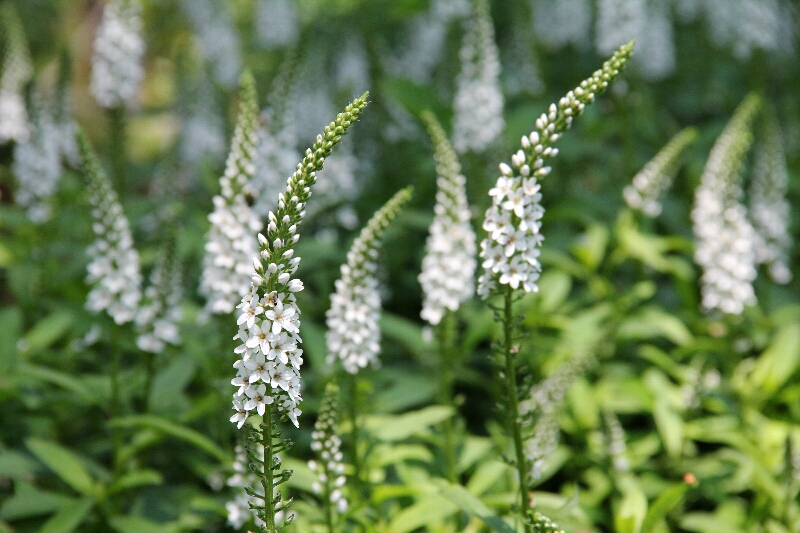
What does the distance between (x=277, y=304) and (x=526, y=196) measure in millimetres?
1356

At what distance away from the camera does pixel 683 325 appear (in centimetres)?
677

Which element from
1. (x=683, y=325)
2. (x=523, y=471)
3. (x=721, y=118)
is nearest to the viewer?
(x=523, y=471)

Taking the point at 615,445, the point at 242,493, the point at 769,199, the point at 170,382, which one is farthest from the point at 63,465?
the point at 769,199

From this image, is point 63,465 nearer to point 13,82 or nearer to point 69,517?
point 69,517

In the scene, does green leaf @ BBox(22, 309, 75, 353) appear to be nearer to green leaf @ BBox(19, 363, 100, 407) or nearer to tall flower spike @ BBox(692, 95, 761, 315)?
green leaf @ BBox(19, 363, 100, 407)

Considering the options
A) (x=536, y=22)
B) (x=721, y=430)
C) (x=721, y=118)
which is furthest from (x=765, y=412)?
(x=536, y=22)

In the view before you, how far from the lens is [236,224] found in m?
4.70

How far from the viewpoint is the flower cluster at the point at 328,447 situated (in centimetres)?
374

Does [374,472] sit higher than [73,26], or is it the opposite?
[73,26]

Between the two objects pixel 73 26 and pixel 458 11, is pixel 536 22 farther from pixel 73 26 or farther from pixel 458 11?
pixel 73 26

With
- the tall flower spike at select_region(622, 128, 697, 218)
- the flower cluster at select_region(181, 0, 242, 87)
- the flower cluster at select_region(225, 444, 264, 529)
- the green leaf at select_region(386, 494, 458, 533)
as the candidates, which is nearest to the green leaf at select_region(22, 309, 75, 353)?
the flower cluster at select_region(225, 444, 264, 529)

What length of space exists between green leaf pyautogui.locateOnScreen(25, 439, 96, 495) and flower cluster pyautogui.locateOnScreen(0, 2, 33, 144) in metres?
3.90

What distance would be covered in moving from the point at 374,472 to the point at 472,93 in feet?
12.2

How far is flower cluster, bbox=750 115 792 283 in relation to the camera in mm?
6766
